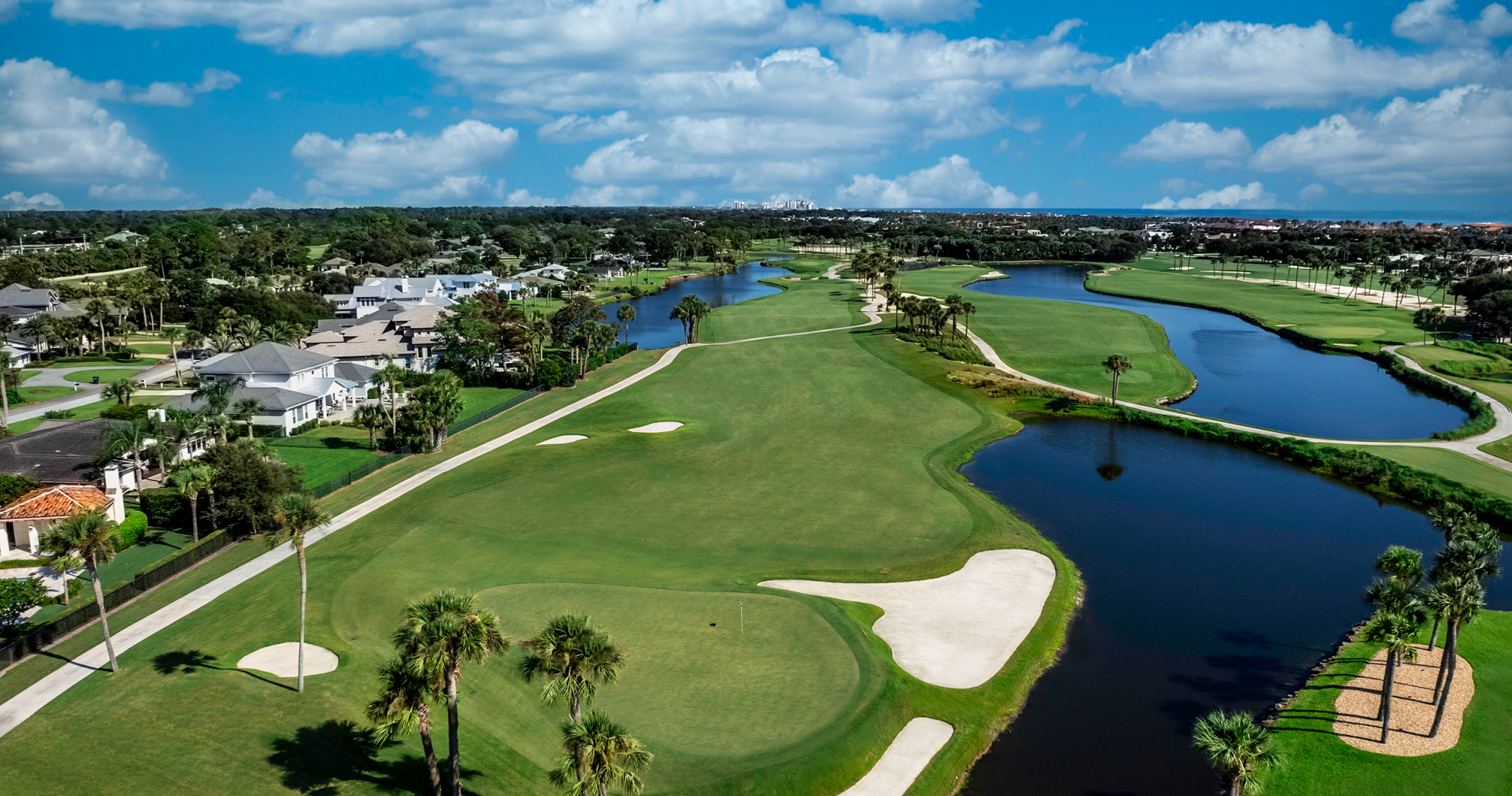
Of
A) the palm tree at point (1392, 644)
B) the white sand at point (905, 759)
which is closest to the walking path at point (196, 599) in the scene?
the white sand at point (905, 759)

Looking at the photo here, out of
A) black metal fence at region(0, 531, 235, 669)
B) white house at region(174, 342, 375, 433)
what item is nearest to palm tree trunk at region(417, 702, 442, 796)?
black metal fence at region(0, 531, 235, 669)

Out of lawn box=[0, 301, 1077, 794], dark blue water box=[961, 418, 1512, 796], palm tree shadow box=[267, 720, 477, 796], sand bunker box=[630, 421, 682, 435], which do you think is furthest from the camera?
sand bunker box=[630, 421, 682, 435]

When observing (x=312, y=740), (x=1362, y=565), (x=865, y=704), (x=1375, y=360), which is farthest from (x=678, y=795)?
(x=1375, y=360)

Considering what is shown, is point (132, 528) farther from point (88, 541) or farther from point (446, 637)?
point (446, 637)

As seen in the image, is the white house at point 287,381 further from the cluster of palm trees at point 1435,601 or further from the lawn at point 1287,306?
the lawn at point 1287,306

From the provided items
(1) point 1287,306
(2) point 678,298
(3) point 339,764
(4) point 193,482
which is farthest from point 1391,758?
(2) point 678,298

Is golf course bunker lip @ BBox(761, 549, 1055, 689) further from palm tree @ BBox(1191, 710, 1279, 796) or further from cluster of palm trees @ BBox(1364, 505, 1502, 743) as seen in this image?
cluster of palm trees @ BBox(1364, 505, 1502, 743)
